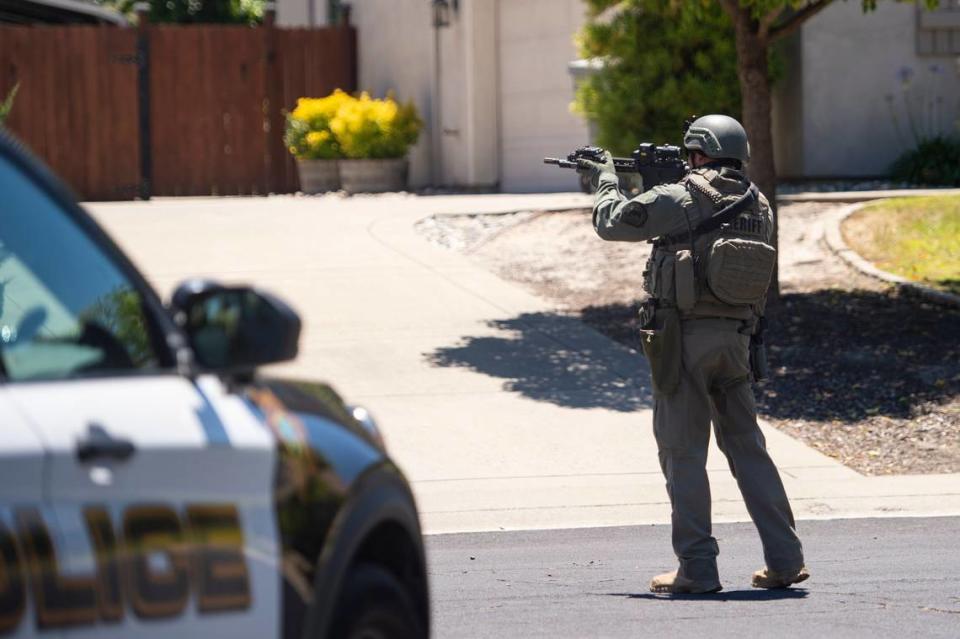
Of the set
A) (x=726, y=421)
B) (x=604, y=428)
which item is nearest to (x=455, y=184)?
(x=604, y=428)

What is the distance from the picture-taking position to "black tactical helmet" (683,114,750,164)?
6.16 meters

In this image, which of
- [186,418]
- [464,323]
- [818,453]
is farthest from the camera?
[464,323]

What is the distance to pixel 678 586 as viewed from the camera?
613 cm

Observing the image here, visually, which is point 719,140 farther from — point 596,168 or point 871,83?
point 871,83

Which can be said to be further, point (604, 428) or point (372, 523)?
point (604, 428)

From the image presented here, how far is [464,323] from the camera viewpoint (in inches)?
476

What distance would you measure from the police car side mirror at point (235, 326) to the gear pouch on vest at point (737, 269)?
327cm

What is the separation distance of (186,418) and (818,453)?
661 centimetres

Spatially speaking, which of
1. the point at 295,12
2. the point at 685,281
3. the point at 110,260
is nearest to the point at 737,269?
the point at 685,281

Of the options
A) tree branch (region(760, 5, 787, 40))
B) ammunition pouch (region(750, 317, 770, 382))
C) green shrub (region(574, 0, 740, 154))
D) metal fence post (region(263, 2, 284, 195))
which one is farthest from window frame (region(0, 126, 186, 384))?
metal fence post (region(263, 2, 284, 195))

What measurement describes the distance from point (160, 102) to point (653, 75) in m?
9.02

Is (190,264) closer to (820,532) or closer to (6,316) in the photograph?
(820,532)

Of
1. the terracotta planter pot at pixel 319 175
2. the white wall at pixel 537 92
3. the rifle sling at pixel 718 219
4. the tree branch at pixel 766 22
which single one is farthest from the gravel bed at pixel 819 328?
the terracotta planter pot at pixel 319 175

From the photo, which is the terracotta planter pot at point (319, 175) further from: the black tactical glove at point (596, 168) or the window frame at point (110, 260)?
the window frame at point (110, 260)
